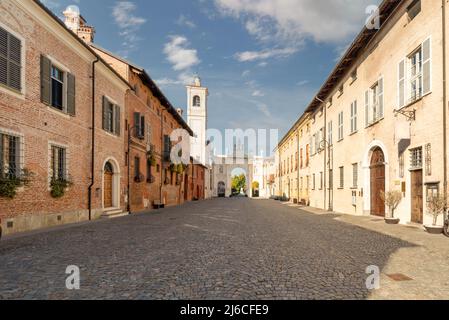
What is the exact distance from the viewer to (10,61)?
9000 millimetres

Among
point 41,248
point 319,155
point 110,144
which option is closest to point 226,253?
point 41,248

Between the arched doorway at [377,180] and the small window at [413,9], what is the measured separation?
5711 millimetres

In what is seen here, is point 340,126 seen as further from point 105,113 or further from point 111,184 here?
point 111,184

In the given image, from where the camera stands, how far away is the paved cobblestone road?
3928mm

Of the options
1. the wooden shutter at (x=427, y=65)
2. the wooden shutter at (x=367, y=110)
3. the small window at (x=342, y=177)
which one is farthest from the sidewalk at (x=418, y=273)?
the small window at (x=342, y=177)

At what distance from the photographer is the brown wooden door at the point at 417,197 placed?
1070 centimetres

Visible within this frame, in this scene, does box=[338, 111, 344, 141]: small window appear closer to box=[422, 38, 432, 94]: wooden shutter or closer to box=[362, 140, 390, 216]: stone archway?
box=[362, 140, 390, 216]: stone archway

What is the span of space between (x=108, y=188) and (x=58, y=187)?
5.11 meters

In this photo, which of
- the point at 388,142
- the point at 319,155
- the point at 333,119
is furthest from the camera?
the point at 319,155

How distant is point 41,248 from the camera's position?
6.78 meters

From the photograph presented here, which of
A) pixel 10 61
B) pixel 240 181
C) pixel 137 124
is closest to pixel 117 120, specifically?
pixel 137 124

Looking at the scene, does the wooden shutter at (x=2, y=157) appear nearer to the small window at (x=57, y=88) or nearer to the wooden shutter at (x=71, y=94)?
the small window at (x=57, y=88)
